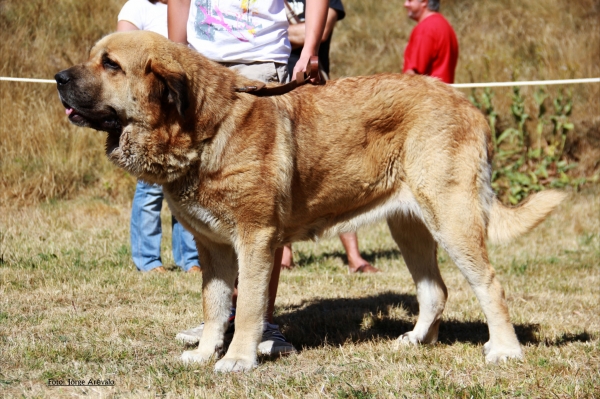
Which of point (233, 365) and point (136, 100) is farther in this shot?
point (233, 365)

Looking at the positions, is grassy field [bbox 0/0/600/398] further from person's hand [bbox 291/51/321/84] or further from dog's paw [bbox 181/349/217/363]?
person's hand [bbox 291/51/321/84]

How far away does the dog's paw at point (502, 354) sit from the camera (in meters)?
4.08

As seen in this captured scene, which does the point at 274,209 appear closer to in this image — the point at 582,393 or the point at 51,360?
the point at 51,360

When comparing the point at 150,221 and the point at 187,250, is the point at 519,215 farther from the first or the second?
the point at 150,221

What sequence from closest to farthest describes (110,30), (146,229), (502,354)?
1. (502,354)
2. (146,229)
3. (110,30)

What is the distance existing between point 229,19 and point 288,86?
58 cm

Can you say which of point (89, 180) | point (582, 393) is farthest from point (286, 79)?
point (89, 180)

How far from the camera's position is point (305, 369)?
3926 millimetres

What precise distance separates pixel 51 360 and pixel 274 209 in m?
1.45

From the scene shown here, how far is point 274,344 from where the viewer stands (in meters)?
4.30

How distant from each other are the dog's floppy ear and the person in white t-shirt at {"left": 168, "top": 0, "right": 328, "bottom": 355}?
2.28ft

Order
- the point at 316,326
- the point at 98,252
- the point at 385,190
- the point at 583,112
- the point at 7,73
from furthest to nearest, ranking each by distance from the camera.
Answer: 1. the point at 583,112
2. the point at 7,73
3. the point at 98,252
4. the point at 316,326
5. the point at 385,190

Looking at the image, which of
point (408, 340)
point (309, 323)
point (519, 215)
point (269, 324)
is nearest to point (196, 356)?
point (269, 324)

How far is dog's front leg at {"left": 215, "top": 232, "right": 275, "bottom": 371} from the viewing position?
3.81m
